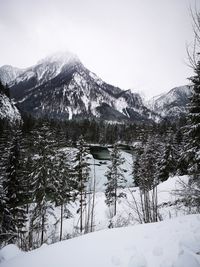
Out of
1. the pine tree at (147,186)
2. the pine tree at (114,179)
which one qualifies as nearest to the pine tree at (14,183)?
the pine tree at (114,179)

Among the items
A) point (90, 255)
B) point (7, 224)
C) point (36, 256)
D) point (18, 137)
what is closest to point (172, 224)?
point (90, 255)

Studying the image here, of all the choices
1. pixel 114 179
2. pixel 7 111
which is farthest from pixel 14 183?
pixel 7 111

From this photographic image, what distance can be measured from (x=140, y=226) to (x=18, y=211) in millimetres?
15504

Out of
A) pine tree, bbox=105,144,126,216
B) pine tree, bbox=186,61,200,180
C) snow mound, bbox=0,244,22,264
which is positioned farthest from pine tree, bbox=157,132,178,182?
snow mound, bbox=0,244,22,264

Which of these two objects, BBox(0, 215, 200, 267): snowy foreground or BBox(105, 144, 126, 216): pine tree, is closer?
BBox(0, 215, 200, 267): snowy foreground

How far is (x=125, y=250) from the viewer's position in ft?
10.1

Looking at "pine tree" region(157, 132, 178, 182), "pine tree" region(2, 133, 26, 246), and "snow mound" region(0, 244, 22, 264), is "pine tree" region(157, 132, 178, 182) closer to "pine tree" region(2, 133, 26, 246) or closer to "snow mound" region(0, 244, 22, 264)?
"pine tree" region(2, 133, 26, 246)

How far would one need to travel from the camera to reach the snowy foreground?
9.05 ft

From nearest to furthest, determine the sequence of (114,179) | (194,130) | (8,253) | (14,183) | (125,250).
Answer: (125,250) < (8,253) < (194,130) < (14,183) < (114,179)

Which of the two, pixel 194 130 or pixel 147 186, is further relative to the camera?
pixel 194 130

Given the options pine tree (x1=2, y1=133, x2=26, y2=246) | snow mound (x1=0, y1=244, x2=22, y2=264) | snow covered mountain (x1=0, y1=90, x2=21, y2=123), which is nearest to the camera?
snow mound (x1=0, y1=244, x2=22, y2=264)

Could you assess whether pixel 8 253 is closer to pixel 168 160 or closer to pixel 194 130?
pixel 194 130

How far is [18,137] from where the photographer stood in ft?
53.1

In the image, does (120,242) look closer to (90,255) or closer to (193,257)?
(90,255)
